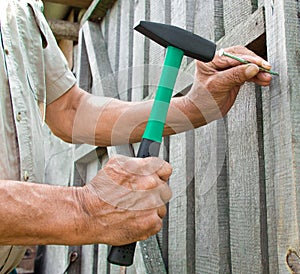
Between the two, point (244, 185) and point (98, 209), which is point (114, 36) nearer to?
point (244, 185)

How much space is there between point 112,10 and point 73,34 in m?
0.87

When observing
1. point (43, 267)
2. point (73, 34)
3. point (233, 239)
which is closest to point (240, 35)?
point (233, 239)

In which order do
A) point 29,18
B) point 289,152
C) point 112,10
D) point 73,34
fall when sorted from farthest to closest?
point 73,34
point 112,10
point 29,18
point 289,152

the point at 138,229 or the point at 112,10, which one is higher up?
the point at 112,10

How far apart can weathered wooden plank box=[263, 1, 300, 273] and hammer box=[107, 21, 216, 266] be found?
0.20m

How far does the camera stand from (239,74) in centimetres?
136

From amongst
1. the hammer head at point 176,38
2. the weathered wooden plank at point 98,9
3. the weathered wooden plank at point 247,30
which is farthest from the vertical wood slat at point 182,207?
the weathered wooden plank at point 98,9

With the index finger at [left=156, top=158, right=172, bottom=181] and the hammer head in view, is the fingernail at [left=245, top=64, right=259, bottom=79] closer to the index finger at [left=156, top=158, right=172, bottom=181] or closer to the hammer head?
the hammer head

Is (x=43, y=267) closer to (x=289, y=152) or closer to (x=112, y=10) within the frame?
(x=112, y=10)

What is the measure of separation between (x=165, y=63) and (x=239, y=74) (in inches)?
9.2

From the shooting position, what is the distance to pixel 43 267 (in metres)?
4.48

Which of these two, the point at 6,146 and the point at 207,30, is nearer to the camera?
the point at 6,146

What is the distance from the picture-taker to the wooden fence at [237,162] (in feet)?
4.17

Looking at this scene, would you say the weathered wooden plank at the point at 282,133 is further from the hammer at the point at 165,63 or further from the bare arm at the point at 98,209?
the bare arm at the point at 98,209
